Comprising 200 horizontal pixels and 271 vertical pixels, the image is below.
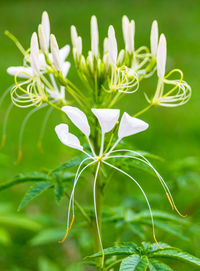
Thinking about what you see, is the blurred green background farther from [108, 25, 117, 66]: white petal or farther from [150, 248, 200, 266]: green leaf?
[108, 25, 117, 66]: white petal

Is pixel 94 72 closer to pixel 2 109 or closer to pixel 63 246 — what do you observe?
pixel 63 246

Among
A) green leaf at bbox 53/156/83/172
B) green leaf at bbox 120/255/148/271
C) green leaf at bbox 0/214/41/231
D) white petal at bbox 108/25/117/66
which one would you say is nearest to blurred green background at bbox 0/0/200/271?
green leaf at bbox 0/214/41/231

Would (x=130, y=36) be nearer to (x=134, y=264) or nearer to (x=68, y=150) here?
(x=134, y=264)

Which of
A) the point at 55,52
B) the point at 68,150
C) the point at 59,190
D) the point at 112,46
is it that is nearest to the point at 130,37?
the point at 112,46

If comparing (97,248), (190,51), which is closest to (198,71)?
(190,51)

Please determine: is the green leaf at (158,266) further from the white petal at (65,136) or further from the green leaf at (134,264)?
the white petal at (65,136)

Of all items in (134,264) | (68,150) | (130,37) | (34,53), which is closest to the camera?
Result: (134,264)

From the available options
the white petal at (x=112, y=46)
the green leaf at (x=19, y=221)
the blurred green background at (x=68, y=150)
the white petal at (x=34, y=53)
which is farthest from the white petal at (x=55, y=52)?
the green leaf at (x=19, y=221)
